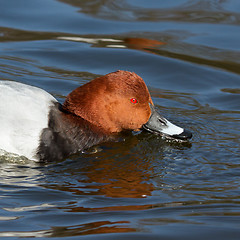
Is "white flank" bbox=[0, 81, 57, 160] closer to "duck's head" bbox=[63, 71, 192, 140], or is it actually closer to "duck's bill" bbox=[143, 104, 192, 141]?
"duck's head" bbox=[63, 71, 192, 140]

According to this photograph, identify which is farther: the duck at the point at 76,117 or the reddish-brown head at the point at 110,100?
the reddish-brown head at the point at 110,100

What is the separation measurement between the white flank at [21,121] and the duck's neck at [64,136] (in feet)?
0.22

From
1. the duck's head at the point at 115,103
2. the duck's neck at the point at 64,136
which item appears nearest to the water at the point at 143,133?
the duck's neck at the point at 64,136

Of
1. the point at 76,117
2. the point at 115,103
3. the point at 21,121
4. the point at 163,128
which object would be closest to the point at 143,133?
the point at 163,128

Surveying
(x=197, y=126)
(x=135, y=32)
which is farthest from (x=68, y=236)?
(x=135, y=32)

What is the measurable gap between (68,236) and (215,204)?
4.01 ft

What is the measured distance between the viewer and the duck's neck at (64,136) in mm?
5184

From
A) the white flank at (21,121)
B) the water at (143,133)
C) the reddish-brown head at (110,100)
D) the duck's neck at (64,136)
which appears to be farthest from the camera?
the reddish-brown head at (110,100)

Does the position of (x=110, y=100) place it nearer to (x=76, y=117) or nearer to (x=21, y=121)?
(x=76, y=117)

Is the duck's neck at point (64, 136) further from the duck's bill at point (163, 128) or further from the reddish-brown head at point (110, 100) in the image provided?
the duck's bill at point (163, 128)

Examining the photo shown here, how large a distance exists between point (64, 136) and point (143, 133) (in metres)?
1.09

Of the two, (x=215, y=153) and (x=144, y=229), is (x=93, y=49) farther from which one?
(x=144, y=229)

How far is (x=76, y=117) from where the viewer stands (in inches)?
217

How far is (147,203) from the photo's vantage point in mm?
4309
